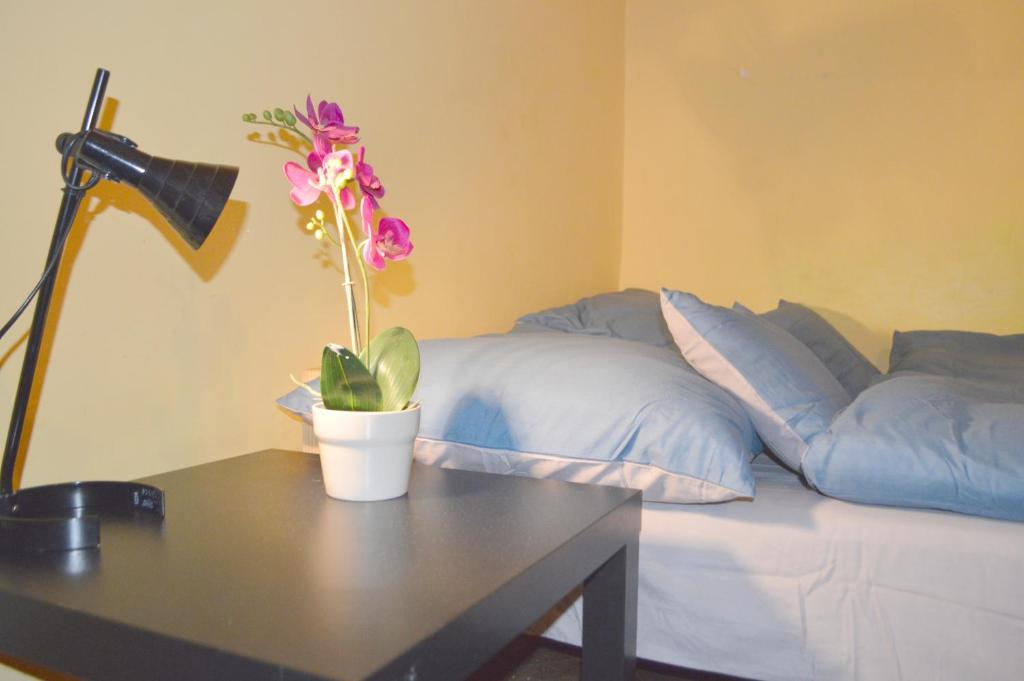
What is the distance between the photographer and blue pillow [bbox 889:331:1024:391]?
1.74 metres

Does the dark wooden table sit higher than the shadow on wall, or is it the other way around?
the shadow on wall

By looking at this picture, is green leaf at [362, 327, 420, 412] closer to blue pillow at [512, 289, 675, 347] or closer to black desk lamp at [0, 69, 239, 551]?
black desk lamp at [0, 69, 239, 551]

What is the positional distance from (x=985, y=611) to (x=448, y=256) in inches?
47.3

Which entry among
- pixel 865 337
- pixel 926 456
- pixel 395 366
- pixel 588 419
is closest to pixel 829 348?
pixel 865 337

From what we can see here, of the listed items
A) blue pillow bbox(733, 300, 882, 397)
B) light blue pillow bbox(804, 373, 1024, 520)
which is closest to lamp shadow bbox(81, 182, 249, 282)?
light blue pillow bbox(804, 373, 1024, 520)

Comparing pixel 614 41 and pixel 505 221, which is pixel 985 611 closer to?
pixel 505 221

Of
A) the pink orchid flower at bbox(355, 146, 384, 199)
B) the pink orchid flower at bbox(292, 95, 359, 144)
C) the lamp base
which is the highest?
the pink orchid flower at bbox(292, 95, 359, 144)

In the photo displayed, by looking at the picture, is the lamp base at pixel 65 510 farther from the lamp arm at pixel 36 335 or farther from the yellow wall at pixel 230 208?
the yellow wall at pixel 230 208

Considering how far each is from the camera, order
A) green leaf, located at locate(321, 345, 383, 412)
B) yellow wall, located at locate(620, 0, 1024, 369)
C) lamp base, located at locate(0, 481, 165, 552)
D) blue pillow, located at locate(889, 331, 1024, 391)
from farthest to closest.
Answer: yellow wall, located at locate(620, 0, 1024, 369) → blue pillow, located at locate(889, 331, 1024, 391) → green leaf, located at locate(321, 345, 383, 412) → lamp base, located at locate(0, 481, 165, 552)

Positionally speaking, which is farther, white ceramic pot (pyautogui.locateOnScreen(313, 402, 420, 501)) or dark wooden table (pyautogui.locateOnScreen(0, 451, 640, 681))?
white ceramic pot (pyautogui.locateOnScreen(313, 402, 420, 501))

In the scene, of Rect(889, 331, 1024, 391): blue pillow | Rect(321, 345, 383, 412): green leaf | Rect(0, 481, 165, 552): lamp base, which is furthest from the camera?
Rect(889, 331, 1024, 391): blue pillow

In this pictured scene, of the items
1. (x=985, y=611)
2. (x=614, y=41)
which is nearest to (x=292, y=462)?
(x=985, y=611)

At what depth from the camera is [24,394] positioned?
743mm

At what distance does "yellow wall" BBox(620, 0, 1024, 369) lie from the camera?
235cm
